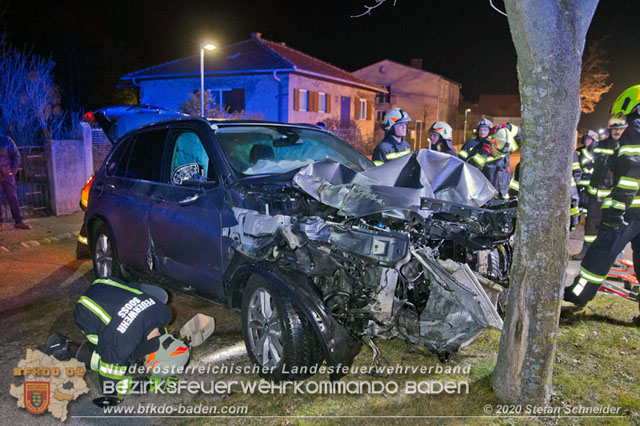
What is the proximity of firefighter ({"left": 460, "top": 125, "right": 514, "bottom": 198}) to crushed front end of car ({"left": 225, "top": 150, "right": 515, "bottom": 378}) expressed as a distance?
3.54m

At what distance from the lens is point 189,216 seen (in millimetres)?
4191

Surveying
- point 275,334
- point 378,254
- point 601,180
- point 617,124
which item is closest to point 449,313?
point 378,254

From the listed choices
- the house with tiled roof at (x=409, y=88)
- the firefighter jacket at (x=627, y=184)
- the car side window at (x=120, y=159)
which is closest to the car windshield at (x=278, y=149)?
the car side window at (x=120, y=159)

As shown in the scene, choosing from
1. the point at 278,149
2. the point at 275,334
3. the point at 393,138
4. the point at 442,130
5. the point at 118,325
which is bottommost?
the point at 275,334

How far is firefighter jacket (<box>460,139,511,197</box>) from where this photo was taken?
7082 millimetres

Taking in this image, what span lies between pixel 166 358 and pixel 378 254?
1.70 meters

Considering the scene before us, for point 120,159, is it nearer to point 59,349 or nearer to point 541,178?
point 59,349

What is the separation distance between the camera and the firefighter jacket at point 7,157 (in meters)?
8.64

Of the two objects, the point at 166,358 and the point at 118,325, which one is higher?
the point at 118,325

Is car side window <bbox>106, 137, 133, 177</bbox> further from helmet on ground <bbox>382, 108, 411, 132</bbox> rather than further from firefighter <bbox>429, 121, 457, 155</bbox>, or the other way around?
firefighter <bbox>429, 121, 457, 155</bbox>

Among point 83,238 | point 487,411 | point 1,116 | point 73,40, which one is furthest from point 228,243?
point 73,40

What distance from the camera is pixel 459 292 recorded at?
121 inches

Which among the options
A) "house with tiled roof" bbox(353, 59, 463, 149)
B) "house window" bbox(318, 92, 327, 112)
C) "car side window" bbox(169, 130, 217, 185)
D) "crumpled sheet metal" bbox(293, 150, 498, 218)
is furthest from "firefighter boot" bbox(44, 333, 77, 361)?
"house with tiled roof" bbox(353, 59, 463, 149)

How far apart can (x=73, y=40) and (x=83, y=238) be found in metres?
32.9
